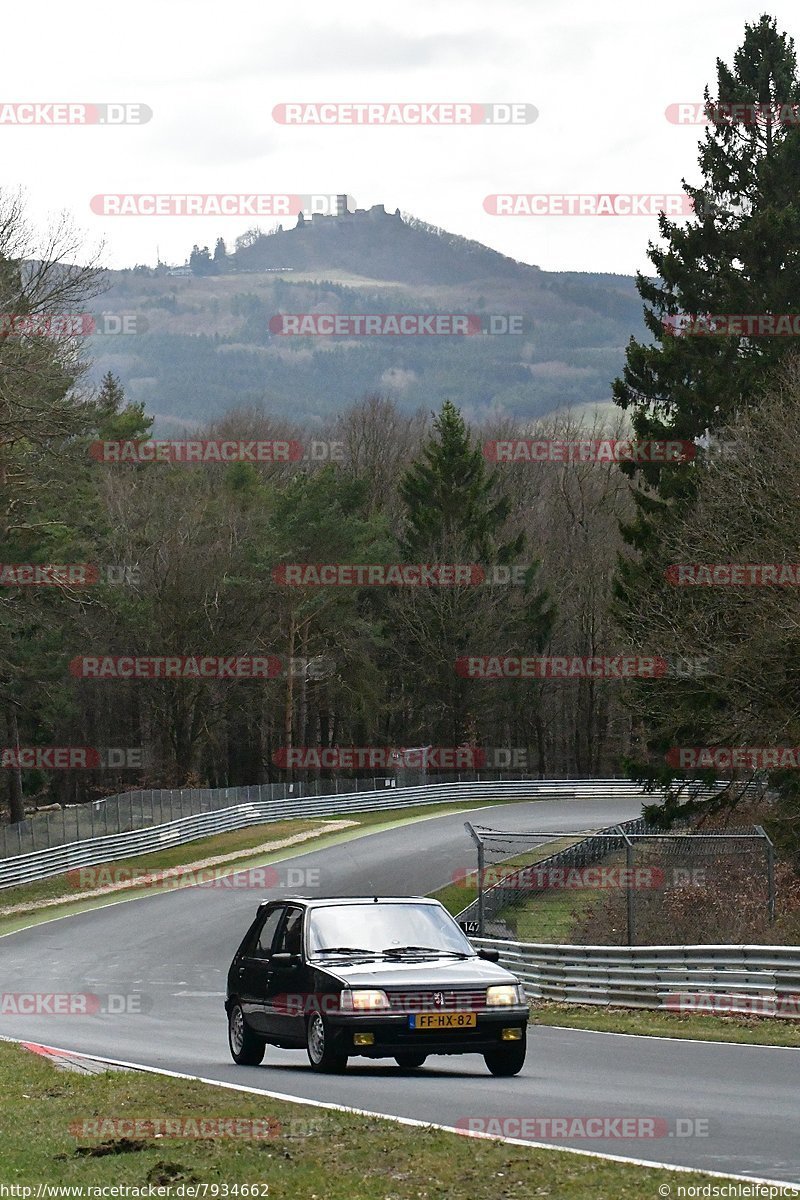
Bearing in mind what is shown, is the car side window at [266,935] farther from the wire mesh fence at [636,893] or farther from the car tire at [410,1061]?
the wire mesh fence at [636,893]

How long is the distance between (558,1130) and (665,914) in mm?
20146

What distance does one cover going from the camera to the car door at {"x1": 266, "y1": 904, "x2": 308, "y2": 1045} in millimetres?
14445

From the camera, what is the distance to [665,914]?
98.2 ft

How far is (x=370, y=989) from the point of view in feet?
44.3

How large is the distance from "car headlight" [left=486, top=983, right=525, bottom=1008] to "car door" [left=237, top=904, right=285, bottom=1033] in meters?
2.67

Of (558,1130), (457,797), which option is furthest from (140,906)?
(558,1130)

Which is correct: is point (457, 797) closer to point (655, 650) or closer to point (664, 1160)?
point (655, 650)

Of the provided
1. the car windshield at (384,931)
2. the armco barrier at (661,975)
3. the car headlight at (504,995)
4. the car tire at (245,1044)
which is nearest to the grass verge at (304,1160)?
the car headlight at (504,995)

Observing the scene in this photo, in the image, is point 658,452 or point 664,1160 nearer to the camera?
point 664,1160

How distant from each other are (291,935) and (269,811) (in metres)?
46.1

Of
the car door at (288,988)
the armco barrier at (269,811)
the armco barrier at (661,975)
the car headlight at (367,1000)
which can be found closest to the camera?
the car headlight at (367,1000)

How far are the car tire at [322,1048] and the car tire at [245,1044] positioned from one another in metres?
1.48

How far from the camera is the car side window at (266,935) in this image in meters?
15.9

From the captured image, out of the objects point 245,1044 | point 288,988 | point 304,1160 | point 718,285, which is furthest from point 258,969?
point 718,285
